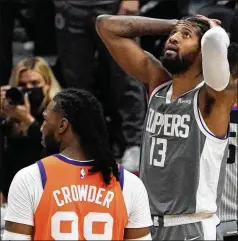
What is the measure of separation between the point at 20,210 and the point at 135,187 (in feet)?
1.56

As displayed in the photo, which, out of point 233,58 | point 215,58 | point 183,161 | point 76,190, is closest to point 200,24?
point 233,58

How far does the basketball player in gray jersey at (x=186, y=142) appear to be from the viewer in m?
4.47

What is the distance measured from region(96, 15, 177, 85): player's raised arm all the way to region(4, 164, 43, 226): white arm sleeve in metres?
1.40

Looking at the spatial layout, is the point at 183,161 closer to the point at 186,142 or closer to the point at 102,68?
the point at 186,142

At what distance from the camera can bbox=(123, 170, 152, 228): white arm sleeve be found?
372 centimetres

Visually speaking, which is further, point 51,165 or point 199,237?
point 199,237

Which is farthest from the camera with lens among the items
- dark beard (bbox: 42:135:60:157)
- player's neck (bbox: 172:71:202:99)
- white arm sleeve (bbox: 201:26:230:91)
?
dark beard (bbox: 42:135:60:157)

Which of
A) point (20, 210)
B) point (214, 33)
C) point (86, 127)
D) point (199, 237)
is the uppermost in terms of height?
point (214, 33)

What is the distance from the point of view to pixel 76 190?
144 inches

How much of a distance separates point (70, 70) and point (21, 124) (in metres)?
0.76

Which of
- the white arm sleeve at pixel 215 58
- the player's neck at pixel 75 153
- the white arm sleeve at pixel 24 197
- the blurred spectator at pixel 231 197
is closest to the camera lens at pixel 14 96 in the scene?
the blurred spectator at pixel 231 197

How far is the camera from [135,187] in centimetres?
375

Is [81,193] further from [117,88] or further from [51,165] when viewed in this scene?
[117,88]

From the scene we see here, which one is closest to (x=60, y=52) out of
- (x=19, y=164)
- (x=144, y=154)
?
(x=19, y=164)
